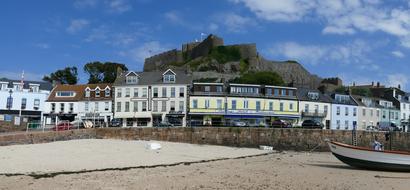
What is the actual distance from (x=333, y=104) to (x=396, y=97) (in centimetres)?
2120

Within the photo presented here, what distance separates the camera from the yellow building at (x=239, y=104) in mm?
63344

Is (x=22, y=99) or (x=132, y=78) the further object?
(x=22, y=99)

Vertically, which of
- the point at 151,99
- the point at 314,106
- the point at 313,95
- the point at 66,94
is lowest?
the point at 314,106

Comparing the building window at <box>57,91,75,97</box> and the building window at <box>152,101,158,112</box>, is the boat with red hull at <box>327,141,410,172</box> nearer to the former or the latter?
the building window at <box>152,101,158,112</box>

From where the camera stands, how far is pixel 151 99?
63.8 m

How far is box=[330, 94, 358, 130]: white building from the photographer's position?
71.8 m

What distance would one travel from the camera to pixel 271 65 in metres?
104

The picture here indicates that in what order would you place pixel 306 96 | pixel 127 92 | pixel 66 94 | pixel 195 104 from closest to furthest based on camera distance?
pixel 195 104
pixel 127 92
pixel 66 94
pixel 306 96

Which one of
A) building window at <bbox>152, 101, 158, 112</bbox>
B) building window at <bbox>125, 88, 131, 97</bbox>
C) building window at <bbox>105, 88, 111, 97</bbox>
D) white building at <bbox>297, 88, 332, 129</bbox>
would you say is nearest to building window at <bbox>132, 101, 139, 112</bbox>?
building window at <bbox>125, 88, 131, 97</bbox>

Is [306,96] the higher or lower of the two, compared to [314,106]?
higher

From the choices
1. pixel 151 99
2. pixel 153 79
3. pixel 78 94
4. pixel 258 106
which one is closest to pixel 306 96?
pixel 258 106

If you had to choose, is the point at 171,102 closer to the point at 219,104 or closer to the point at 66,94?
the point at 219,104

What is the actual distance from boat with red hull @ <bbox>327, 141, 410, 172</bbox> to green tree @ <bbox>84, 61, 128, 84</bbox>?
71977 mm

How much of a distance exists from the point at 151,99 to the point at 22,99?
19.2 meters
